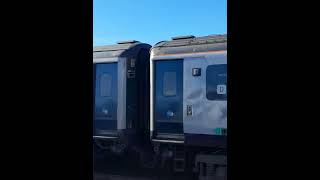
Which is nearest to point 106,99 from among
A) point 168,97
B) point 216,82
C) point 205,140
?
point 168,97

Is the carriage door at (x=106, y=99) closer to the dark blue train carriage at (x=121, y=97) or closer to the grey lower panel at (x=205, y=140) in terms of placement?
the dark blue train carriage at (x=121, y=97)

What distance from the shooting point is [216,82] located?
8.90 m

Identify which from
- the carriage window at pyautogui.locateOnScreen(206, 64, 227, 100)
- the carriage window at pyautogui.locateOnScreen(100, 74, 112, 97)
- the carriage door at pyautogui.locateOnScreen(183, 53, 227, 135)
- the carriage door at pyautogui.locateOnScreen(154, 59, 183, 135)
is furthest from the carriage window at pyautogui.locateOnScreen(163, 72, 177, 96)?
the carriage window at pyautogui.locateOnScreen(100, 74, 112, 97)

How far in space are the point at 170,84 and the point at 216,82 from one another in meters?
1.32

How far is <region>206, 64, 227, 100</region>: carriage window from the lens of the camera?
28.8 feet

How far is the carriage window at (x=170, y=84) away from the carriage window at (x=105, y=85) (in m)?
1.68

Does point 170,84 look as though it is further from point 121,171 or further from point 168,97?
point 121,171

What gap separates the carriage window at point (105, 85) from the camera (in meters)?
10.7

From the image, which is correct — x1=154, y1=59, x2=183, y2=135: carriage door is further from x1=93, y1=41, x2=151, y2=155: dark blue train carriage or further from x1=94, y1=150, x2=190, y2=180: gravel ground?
x1=94, y1=150, x2=190, y2=180: gravel ground
